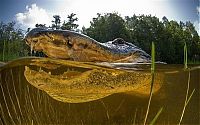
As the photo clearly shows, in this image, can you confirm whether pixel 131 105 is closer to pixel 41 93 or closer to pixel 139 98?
pixel 139 98

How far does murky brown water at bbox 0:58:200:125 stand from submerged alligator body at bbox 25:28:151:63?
0.24ft

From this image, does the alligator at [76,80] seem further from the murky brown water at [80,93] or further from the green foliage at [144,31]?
the green foliage at [144,31]

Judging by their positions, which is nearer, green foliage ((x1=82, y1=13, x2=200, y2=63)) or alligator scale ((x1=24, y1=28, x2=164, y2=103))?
alligator scale ((x1=24, y1=28, x2=164, y2=103))

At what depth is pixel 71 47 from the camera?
2711 millimetres

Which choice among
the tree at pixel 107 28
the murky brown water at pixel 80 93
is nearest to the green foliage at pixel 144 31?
the tree at pixel 107 28

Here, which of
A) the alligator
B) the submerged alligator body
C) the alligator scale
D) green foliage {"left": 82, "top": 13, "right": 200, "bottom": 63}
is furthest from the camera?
green foliage {"left": 82, "top": 13, "right": 200, "bottom": 63}

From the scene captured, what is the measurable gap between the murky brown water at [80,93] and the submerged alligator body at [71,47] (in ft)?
0.24

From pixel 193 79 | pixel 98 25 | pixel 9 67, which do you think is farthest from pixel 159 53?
pixel 9 67

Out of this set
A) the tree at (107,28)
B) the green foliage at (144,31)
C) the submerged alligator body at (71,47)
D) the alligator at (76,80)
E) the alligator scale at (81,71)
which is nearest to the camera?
the submerged alligator body at (71,47)

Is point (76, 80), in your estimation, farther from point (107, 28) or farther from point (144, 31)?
point (144, 31)

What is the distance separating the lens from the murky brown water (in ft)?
9.17

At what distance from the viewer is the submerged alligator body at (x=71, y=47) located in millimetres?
2539

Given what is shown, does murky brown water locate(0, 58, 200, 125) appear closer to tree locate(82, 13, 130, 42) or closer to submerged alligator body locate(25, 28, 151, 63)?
submerged alligator body locate(25, 28, 151, 63)

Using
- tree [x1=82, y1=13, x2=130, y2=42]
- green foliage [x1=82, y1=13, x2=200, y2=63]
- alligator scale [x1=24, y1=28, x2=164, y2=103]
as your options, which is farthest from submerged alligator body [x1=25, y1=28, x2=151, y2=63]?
tree [x1=82, y1=13, x2=130, y2=42]
